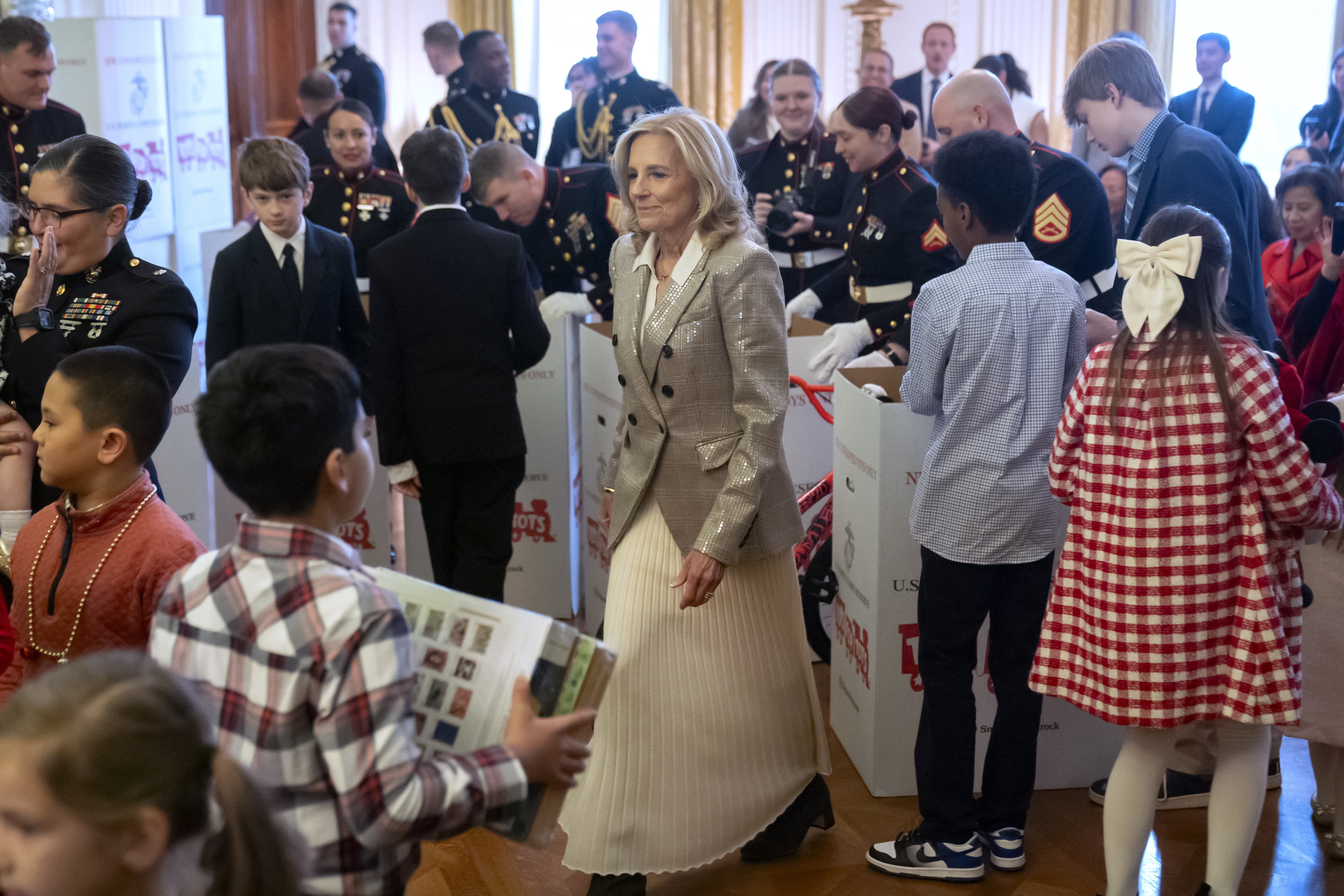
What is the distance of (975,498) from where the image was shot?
92.8 inches

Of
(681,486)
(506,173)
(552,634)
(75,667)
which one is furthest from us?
(506,173)

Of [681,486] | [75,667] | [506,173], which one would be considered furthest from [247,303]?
[75,667]

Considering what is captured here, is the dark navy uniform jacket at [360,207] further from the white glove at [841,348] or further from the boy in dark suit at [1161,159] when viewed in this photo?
the boy in dark suit at [1161,159]

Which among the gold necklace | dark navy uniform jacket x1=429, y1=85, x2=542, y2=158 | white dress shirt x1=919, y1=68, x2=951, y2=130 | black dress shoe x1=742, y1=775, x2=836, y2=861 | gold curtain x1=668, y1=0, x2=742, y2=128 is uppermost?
gold curtain x1=668, y1=0, x2=742, y2=128

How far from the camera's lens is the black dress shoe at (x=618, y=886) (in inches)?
A: 90.4

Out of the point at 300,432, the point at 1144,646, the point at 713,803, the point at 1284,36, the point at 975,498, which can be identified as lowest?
the point at 713,803

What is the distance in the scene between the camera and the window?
8.96 m

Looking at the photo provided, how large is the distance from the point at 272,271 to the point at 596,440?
3.44 ft

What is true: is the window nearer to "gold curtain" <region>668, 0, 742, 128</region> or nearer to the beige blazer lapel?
"gold curtain" <region>668, 0, 742, 128</region>

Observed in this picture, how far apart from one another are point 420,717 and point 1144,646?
4.34 ft

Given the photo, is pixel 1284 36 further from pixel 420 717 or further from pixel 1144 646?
pixel 420 717

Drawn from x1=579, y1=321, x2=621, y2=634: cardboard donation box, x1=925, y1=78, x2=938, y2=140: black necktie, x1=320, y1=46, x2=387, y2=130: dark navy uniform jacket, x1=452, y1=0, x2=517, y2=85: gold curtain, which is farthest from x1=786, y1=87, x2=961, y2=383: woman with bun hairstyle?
x1=452, y1=0, x2=517, y2=85: gold curtain

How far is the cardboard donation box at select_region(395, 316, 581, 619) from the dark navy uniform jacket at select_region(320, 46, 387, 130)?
10.1 feet

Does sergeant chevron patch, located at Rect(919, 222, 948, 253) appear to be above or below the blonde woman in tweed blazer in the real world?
above
